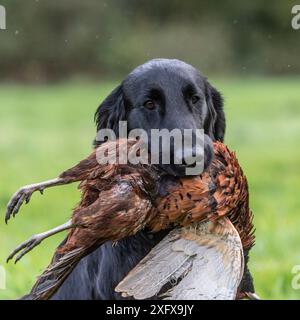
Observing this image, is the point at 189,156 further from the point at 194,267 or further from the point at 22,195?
the point at 22,195

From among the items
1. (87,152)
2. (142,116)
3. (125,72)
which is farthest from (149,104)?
(125,72)

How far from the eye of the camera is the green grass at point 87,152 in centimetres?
598

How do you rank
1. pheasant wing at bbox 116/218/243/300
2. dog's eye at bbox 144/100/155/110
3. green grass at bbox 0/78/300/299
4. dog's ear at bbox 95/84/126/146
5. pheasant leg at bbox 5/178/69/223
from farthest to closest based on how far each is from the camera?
green grass at bbox 0/78/300/299, dog's ear at bbox 95/84/126/146, dog's eye at bbox 144/100/155/110, pheasant wing at bbox 116/218/243/300, pheasant leg at bbox 5/178/69/223

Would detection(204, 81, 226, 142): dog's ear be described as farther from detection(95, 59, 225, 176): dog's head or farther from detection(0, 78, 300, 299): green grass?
detection(0, 78, 300, 299): green grass

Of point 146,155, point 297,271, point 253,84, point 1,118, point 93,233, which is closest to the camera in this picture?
point 93,233

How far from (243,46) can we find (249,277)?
20168 millimetres

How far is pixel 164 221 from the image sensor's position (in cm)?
371

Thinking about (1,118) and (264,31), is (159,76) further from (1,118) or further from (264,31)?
(264,31)

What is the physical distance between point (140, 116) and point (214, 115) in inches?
19.1

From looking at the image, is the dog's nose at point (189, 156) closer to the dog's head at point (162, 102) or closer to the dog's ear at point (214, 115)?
the dog's head at point (162, 102)

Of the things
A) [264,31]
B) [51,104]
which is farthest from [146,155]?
[264,31]

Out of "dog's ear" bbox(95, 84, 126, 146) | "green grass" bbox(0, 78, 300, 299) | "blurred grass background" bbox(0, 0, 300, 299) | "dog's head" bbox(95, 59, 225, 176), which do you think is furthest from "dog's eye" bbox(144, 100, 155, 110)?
"blurred grass background" bbox(0, 0, 300, 299)

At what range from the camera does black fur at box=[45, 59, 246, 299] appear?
4.01 meters
